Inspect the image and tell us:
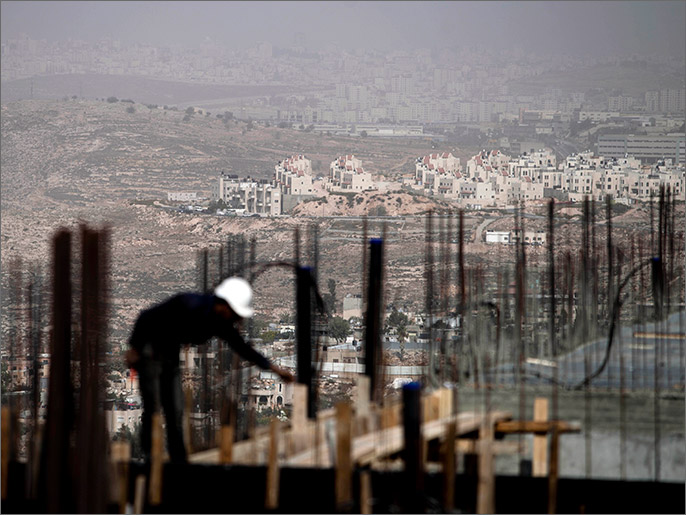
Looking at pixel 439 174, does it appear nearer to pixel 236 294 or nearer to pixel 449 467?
pixel 236 294

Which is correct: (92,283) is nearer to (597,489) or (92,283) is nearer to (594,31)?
(597,489)

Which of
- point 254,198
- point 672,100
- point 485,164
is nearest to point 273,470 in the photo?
point 254,198

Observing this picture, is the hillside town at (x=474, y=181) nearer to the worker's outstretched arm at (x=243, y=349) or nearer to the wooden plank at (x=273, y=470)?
the worker's outstretched arm at (x=243, y=349)

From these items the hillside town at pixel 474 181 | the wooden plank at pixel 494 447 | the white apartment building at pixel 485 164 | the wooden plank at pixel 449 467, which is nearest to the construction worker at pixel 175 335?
the wooden plank at pixel 449 467

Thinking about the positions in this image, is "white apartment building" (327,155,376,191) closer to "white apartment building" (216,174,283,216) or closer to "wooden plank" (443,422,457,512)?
"white apartment building" (216,174,283,216)

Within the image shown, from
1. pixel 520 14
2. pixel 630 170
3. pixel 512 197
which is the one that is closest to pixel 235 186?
pixel 512 197

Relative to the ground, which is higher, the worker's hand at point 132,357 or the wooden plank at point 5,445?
the worker's hand at point 132,357

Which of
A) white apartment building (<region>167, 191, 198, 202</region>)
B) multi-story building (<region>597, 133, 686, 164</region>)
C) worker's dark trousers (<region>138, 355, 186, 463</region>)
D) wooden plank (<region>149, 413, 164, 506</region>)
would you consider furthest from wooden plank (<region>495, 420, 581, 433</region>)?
multi-story building (<region>597, 133, 686, 164</region>)
